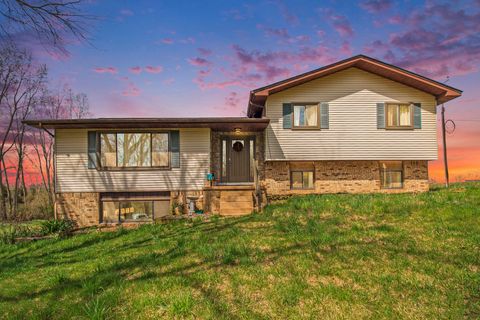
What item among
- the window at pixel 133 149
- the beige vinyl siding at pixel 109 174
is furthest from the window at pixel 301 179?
the window at pixel 133 149

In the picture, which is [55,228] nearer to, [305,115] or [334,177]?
[305,115]

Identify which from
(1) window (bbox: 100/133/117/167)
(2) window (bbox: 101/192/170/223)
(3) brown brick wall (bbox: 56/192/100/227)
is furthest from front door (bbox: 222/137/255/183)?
(3) brown brick wall (bbox: 56/192/100/227)

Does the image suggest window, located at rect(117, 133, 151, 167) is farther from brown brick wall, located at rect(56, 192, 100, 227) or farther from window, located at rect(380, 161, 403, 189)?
window, located at rect(380, 161, 403, 189)

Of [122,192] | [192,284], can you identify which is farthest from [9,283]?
[122,192]

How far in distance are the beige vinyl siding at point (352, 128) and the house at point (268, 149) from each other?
2.0 inches

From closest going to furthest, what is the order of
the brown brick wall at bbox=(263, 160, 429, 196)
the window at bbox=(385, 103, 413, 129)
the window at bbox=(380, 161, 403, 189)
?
the window at bbox=(385, 103, 413, 129) < the brown brick wall at bbox=(263, 160, 429, 196) < the window at bbox=(380, 161, 403, 189)

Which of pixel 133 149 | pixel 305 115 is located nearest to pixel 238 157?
pixel 305 115

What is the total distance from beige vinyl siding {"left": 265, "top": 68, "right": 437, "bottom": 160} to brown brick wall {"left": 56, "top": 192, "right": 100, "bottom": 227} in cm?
852

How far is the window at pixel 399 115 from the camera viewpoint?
15.5 meters

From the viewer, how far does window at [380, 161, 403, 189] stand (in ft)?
52.6

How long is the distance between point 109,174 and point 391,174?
562 inches

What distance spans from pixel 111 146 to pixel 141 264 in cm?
853

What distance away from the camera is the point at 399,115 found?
51.2 ft

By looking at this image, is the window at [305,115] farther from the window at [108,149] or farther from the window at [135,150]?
the window at [108,149]
